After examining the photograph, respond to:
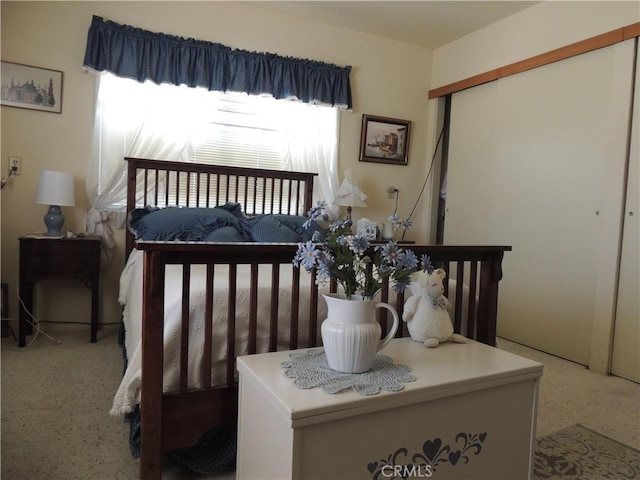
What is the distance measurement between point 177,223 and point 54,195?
0.81m

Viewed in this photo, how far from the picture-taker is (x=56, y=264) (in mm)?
2818

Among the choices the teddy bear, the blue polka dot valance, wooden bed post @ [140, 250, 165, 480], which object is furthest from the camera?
the blue polka dot valance

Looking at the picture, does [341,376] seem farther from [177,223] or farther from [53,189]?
[53,189]

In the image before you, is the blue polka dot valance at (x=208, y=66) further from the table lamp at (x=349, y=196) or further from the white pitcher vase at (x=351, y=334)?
the white pitcher vase at (x=351, y=334)

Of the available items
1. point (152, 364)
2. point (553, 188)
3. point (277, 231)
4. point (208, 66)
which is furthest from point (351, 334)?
point (208, 66)

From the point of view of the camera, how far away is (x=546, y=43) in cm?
319

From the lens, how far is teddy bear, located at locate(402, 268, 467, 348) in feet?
5.10

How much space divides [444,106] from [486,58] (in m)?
0.65

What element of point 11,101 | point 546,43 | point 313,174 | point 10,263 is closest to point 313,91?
point 313,174

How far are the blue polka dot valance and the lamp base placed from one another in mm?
967

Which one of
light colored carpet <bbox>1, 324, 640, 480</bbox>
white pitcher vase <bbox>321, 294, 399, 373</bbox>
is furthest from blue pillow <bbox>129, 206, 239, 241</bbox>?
white pitcher vase <bbox>321, 294, 399, 373</bbox>

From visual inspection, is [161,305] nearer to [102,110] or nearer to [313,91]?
[102,110]

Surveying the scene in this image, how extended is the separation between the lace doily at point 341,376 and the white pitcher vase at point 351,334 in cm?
3

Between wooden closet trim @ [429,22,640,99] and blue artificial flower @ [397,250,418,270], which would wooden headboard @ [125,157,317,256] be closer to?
wooden closet trim @ [429,22,640,99]
